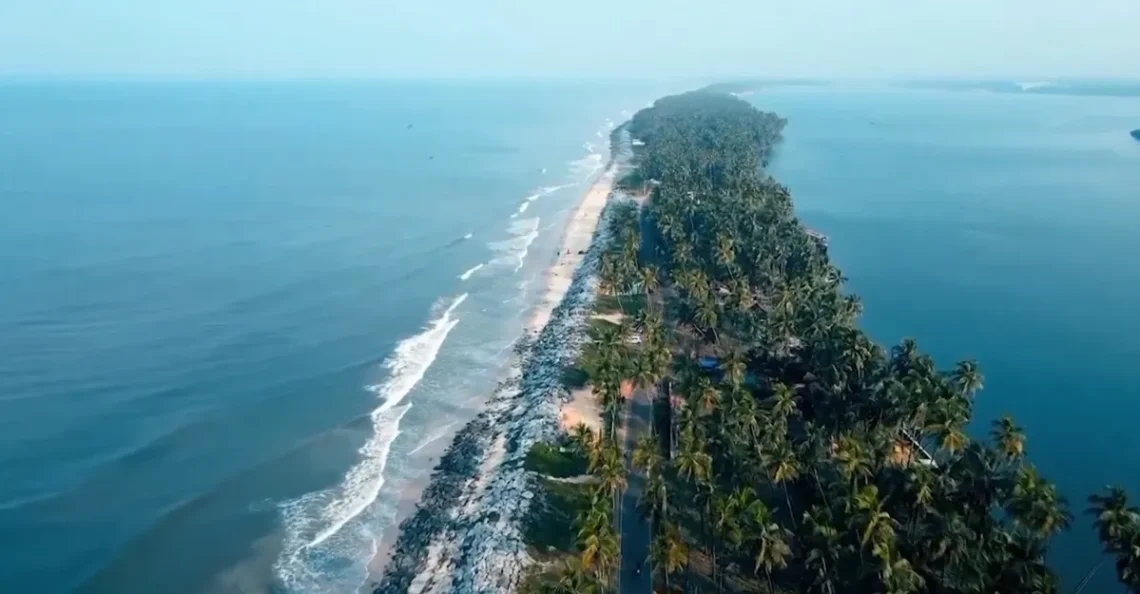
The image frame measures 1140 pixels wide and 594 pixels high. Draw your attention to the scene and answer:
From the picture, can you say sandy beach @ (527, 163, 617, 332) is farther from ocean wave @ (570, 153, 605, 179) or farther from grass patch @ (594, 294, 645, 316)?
ocean wave @ (570, 153, 605, 179)

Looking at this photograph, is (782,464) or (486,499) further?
(486,499)

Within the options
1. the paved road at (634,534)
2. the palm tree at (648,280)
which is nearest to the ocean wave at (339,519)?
the paved road at (634,534)

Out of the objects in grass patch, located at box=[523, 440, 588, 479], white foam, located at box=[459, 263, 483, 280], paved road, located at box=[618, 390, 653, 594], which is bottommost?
white foam, located at box=[459, 263, 483, 280]

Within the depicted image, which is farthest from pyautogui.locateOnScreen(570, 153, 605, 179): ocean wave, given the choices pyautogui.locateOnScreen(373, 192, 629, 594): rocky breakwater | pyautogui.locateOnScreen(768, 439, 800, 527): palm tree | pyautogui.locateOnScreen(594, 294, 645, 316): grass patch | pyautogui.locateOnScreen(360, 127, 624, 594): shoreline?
pyautogui.locateOnScreen(768, 439, 800, 527): palm tree

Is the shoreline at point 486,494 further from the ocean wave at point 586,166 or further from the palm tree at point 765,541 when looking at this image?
the ocean wave at point 586,166

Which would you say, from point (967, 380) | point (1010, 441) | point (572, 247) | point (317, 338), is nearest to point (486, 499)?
point (1010, 441)

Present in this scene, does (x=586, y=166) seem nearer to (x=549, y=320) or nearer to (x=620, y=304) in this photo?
(x=620, y=304)
